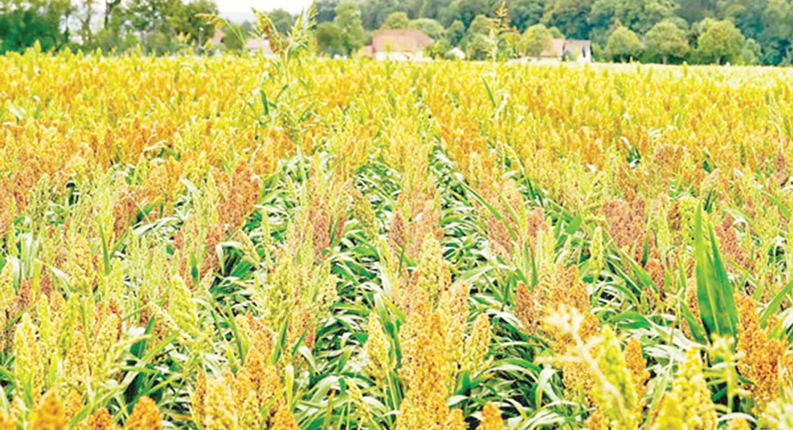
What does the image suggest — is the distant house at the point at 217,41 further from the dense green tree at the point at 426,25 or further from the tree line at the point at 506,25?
the dense green tree at the point at 426,25

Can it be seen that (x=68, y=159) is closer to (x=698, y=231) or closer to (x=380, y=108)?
(x=380, y=108)

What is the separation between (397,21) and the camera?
3652 inches

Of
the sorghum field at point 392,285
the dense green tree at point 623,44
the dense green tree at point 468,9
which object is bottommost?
the sorghum field at point 392,285

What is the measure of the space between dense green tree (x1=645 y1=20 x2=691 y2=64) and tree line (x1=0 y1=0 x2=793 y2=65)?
106 mm

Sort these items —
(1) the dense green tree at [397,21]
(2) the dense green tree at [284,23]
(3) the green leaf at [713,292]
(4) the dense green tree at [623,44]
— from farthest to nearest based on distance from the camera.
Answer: (1) the dense green tree at [397,21] → (4) the dense green tree at [623,44] → (2) the dense green tree at [284,23] → (3) the green leaf at [713,292]

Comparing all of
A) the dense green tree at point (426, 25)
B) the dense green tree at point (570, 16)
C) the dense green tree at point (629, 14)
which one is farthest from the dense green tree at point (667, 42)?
the dense green tree at point (426, 25)

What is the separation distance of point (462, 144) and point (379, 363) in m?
2.81

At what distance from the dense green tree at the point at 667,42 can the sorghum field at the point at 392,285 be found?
52.4 m

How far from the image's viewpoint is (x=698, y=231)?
1944mm

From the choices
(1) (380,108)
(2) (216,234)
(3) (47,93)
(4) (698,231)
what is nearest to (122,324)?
(2) (216,234)

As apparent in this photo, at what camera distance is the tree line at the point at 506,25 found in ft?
102

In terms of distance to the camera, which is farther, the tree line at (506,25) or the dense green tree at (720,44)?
the dense green tree at (720,44)

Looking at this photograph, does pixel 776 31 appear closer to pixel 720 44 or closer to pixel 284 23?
pixel 720 44

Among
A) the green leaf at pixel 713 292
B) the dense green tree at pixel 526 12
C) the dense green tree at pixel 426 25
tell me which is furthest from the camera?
the dense green tree at pixel 426 25
